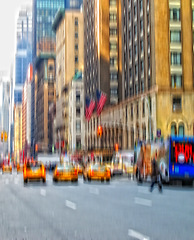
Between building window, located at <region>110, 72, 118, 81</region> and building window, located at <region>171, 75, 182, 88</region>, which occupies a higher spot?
building window, located at <region>110, 72, 118, 81</region>

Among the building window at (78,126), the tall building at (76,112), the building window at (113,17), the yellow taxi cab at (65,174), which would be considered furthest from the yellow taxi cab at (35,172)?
the building window at (78,126)

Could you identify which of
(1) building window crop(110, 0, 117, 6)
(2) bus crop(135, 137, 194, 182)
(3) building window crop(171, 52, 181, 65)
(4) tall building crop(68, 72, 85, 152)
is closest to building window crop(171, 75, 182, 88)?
(3) building window crop(171, 52, 181, 65)

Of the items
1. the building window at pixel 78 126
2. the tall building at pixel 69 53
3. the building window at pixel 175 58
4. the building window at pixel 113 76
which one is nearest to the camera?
the building window at pixel 175 58

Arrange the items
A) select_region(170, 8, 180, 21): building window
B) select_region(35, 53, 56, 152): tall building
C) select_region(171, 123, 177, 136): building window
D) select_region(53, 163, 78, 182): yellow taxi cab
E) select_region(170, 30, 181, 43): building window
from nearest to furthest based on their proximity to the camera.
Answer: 1. select_region(53, 163, 78, 182): yellow taxi cab
2. select_region(171, 123, 177, 136): building window
3. select_region(170, 30, 181, 43): building window
4. select_region(170, 8, 180, 21): building window
5. select_region(35, 53, 56, 152): tall building

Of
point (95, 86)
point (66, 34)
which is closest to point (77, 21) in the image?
point (66, 34)

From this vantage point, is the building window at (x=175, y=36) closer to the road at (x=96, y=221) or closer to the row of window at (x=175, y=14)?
the row of window at (x=175, y=14)

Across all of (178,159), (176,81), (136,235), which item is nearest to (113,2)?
(176,81)

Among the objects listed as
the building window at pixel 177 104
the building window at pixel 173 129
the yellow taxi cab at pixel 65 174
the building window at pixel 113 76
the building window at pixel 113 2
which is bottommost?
the yellow taxi cab at pixel 65 174

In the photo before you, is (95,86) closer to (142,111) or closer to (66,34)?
(142,111)

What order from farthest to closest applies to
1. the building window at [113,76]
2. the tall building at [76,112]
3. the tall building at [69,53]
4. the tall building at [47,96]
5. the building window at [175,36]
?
the tall building at [47,96], the tall building at [69,53], the tall building at [76,112], the building window at [113,76], the building window at [175,36]

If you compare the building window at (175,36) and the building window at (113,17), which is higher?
the building window at (113,17)

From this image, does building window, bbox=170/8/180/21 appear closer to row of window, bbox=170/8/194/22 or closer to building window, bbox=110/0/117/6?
row of window, bbox=170/8/194/22

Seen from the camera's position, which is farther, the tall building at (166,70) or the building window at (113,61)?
the building window at (113,61)

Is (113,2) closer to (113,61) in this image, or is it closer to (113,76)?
(113,61)
